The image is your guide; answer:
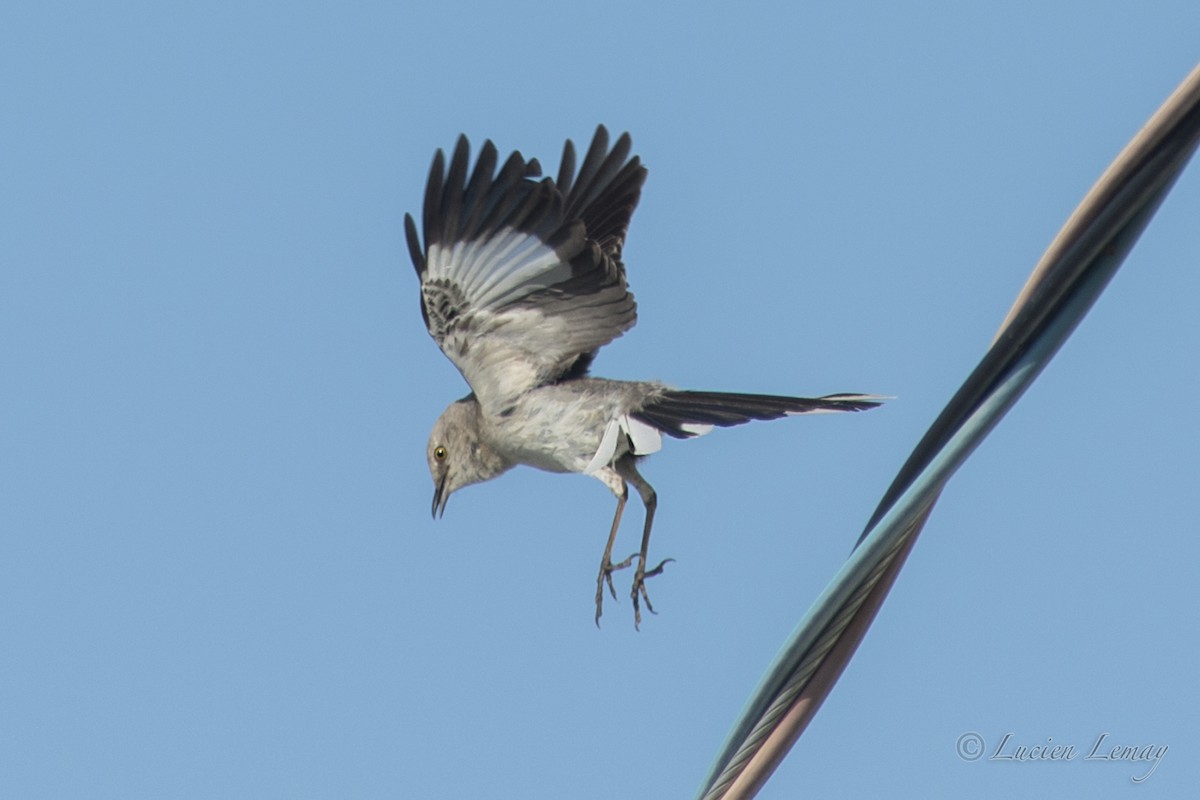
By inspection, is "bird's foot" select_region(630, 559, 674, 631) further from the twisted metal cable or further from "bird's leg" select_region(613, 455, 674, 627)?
the twisted metal cable

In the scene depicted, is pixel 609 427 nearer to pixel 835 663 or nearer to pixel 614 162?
pixel 614 162

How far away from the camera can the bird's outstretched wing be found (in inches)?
304

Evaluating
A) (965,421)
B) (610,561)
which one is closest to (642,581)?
(610,561)

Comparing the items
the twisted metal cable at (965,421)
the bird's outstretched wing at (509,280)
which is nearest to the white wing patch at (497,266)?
the bird's outstretched wing at (509,280)

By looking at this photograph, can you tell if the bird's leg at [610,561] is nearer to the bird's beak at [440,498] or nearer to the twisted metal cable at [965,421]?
the bird's beak at [440,498]

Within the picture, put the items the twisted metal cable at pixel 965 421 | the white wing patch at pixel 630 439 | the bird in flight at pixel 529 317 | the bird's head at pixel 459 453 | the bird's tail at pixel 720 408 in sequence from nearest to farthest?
the twisted metal cable at pixel 965 421 → the bird's tail at pixel 720 408 → the white wing patch at pixel 630 439 → the bird in flight at pixel 529 317 → the bird's head at pixel 459 453

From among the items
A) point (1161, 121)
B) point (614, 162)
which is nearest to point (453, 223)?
point (614, 162)

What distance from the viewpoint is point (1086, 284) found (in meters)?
2.90

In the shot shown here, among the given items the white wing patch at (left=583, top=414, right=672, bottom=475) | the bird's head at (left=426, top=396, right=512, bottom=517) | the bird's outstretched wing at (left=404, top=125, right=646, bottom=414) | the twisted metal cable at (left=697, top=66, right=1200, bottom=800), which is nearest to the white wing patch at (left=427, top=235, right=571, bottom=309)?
the bird's outstretched wing at (left=404, top=125, right=646, bottom=414)

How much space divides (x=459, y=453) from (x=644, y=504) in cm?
110

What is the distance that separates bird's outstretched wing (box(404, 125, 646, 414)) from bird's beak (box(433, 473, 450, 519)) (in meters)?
0.79

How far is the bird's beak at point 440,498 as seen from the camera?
334 inches

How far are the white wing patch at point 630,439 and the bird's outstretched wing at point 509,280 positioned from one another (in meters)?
0.48

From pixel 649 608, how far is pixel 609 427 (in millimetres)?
837
